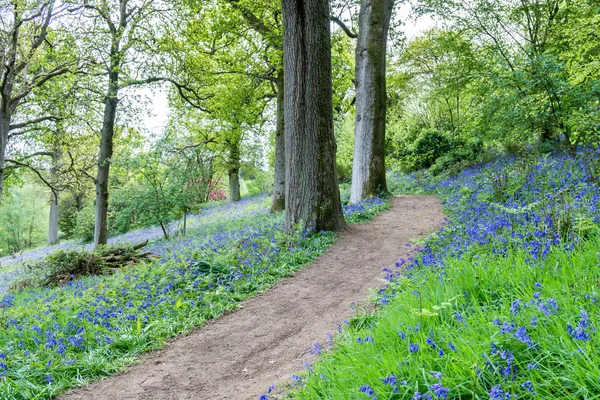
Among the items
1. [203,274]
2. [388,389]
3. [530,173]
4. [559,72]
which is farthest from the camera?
[559,72]

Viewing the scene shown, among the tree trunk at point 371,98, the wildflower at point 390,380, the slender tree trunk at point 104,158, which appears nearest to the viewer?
the wildflower at point 390,380

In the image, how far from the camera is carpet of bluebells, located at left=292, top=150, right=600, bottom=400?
6.13 feet

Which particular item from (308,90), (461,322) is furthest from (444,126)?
(461,322)

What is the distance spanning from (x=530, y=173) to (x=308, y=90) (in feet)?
16.2

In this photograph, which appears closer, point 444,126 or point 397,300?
point 397,300

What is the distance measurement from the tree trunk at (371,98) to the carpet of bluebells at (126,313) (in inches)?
207

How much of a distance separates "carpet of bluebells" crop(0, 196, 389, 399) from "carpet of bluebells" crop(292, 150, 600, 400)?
→ 2.42 m

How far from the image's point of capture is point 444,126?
867 inches

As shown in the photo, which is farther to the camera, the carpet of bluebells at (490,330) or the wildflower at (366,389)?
the wildflower at (366,389)

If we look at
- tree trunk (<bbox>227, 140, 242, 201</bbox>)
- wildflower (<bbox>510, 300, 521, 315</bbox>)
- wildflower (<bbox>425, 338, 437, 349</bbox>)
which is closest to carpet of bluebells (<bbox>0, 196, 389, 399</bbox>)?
wildflower (<bbox>425, 338, 437, 349</bbox>)

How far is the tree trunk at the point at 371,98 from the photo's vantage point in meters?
12.7

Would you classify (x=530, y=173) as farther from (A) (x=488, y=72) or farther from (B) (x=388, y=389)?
(B) (x=388, y=389)

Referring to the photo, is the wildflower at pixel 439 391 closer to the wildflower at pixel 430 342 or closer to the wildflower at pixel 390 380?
the wildflower at pixel 390 380

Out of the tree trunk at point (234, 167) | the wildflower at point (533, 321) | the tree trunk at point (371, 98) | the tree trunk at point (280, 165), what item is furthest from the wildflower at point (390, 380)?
the tree trunk at point (234, 167)
